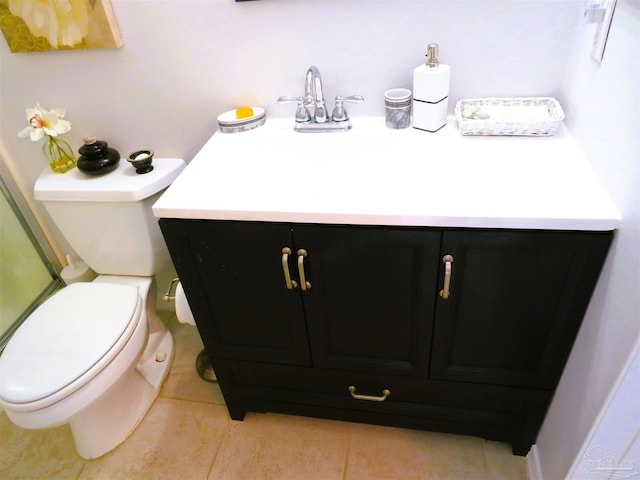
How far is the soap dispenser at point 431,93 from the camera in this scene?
1.10m


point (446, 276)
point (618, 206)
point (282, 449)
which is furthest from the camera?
point (282, 449)

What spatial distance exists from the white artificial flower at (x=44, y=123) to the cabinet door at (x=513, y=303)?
1.20 metres

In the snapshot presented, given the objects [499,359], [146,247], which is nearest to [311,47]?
[146,247]

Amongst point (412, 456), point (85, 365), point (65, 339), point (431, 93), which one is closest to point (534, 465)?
point (412, 456)

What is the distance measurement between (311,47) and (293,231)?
1.83 ft

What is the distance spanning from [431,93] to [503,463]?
1101 mm

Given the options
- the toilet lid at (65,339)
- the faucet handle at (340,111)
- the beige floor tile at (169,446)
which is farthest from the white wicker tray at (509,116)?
the beige floor tile at (169,446)

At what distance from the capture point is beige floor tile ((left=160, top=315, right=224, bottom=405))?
1.61 metres

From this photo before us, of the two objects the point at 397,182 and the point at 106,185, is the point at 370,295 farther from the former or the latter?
the point at 106,185

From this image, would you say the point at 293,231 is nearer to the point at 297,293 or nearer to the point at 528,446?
the point at 297,293

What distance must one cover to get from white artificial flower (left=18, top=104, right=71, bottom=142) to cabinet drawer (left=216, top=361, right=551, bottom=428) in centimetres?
88

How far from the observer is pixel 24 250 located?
178 centimetres

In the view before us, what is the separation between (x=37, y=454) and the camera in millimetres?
1477

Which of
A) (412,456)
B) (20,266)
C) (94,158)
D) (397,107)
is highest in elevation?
(397,107)
